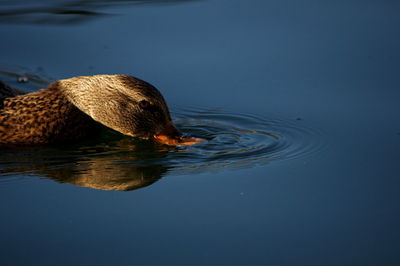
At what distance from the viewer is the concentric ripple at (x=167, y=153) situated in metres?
6.03

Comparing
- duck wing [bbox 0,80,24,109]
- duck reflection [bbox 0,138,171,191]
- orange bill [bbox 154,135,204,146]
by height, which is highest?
duck wing [bbox 0,80,24,109]

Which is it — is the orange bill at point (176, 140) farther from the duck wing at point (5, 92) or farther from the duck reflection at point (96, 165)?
the duck wing at point (5, 92)

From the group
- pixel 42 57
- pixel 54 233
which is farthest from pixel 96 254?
pixel 42 57

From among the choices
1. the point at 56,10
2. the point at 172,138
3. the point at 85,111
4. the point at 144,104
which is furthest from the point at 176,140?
the point at 56,10

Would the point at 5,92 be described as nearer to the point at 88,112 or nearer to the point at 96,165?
the point at 88,112

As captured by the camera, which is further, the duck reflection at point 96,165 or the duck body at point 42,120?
the duck body at point 42,120

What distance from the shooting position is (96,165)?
630 cm

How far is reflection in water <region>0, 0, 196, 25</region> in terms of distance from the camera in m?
10.3

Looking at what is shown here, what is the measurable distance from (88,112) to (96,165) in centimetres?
106

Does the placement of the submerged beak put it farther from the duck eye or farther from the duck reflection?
the duck eye

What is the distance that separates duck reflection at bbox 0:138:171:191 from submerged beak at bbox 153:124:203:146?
120 millimetres

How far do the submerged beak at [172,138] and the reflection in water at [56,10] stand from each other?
3.72 metres

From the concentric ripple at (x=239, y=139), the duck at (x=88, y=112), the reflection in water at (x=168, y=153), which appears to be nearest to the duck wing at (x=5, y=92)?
the duck at (x=88, y=112)

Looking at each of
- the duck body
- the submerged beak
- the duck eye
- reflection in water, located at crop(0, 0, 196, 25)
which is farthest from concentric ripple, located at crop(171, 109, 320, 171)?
reflection in water, located at crop(0, 0, 196, 25)
